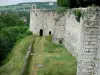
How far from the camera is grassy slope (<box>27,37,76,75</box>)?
19877mm

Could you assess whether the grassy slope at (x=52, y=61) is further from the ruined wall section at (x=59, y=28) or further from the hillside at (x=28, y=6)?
the hillside at (x=28, y=6)

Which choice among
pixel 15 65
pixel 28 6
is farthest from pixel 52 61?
pixel 28 6

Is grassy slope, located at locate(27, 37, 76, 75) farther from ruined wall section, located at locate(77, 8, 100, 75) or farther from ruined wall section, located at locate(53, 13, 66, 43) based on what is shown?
ruined wall section, located at locate(77, 8, 100, 75)

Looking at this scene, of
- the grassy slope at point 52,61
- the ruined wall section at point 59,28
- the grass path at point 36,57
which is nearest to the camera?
the grassy slope at point 52,61

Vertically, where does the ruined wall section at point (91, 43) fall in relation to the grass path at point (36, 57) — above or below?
above

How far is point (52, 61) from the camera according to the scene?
2350cm

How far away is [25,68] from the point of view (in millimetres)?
20672

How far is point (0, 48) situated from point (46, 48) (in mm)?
12629

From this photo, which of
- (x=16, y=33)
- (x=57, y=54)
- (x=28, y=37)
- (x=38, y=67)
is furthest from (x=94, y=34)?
(x=16, y=33)

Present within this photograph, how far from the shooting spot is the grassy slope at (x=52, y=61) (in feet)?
65.2

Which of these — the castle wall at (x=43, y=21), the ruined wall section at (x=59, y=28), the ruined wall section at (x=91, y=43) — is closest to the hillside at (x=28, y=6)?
the castle wall at (x=43, y=21)

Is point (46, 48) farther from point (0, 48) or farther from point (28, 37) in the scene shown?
point (0, 48)

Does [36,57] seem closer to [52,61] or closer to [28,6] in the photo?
[52,61]

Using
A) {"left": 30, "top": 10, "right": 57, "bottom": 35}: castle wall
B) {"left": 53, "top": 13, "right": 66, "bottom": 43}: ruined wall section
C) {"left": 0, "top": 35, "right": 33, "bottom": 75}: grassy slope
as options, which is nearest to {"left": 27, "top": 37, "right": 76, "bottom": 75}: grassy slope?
{"left": 0, "top": 35, "right": 33, "bottom": 75}: grassy slope
